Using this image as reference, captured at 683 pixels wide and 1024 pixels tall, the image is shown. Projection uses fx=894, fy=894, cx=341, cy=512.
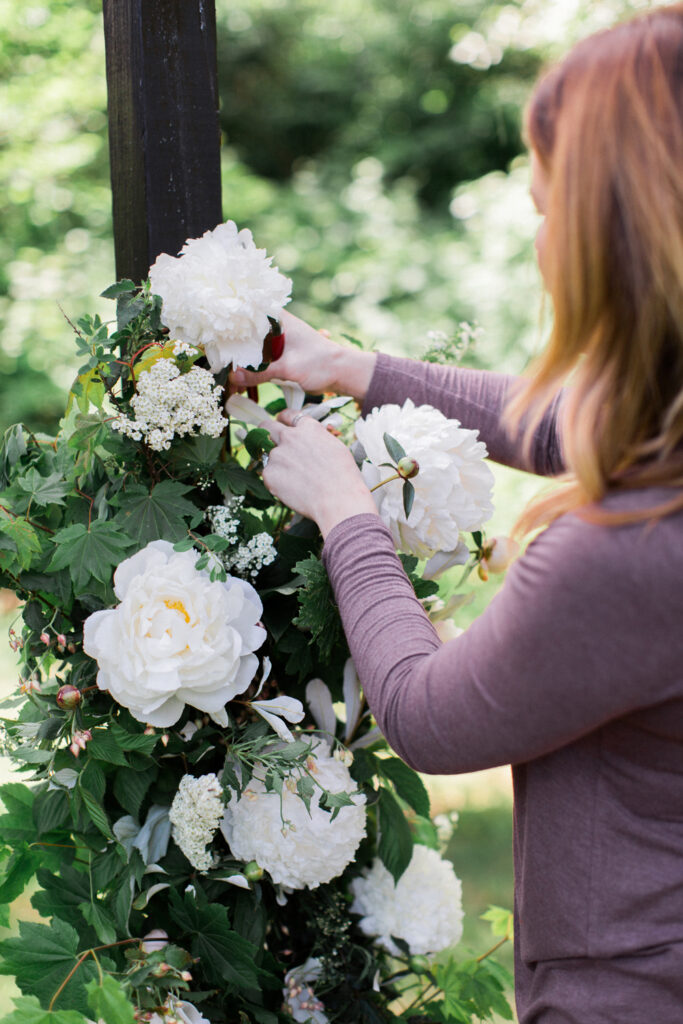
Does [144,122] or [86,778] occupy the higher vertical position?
[144,122]

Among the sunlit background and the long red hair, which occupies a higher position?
the long red hair

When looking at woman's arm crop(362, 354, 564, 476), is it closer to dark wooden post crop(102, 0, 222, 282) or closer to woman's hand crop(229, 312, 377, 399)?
woman's hand crop(229, 312, 377, 399)

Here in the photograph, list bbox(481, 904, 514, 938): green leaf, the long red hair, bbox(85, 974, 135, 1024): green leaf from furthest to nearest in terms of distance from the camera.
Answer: bbox(481, 904, 514, 938): green leaf < bbox(85, 974, 135, 1024): green leaf < the long red hair

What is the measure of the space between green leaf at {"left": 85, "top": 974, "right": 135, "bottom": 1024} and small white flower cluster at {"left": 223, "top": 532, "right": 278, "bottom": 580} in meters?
0.47

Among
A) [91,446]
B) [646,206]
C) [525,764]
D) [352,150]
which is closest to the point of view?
[646,206]

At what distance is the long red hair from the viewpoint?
723mm

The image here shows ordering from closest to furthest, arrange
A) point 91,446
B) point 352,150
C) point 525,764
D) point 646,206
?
point 646,206, point 525,764, point 91,446, point 352,150

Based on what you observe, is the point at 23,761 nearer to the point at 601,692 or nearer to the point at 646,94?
the point at 601,692

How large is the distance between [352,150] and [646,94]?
23.4 feet

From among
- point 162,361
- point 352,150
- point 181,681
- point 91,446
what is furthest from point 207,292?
point 352,150

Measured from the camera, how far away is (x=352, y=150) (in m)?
7.37

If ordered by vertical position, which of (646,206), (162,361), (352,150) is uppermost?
(646,206)

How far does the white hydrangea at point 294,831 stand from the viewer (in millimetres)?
1096

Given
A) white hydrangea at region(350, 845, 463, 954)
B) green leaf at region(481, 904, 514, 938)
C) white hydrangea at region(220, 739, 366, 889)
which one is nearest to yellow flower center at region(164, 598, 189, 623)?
white hydrangea at region(220, 739, 366, 889)
